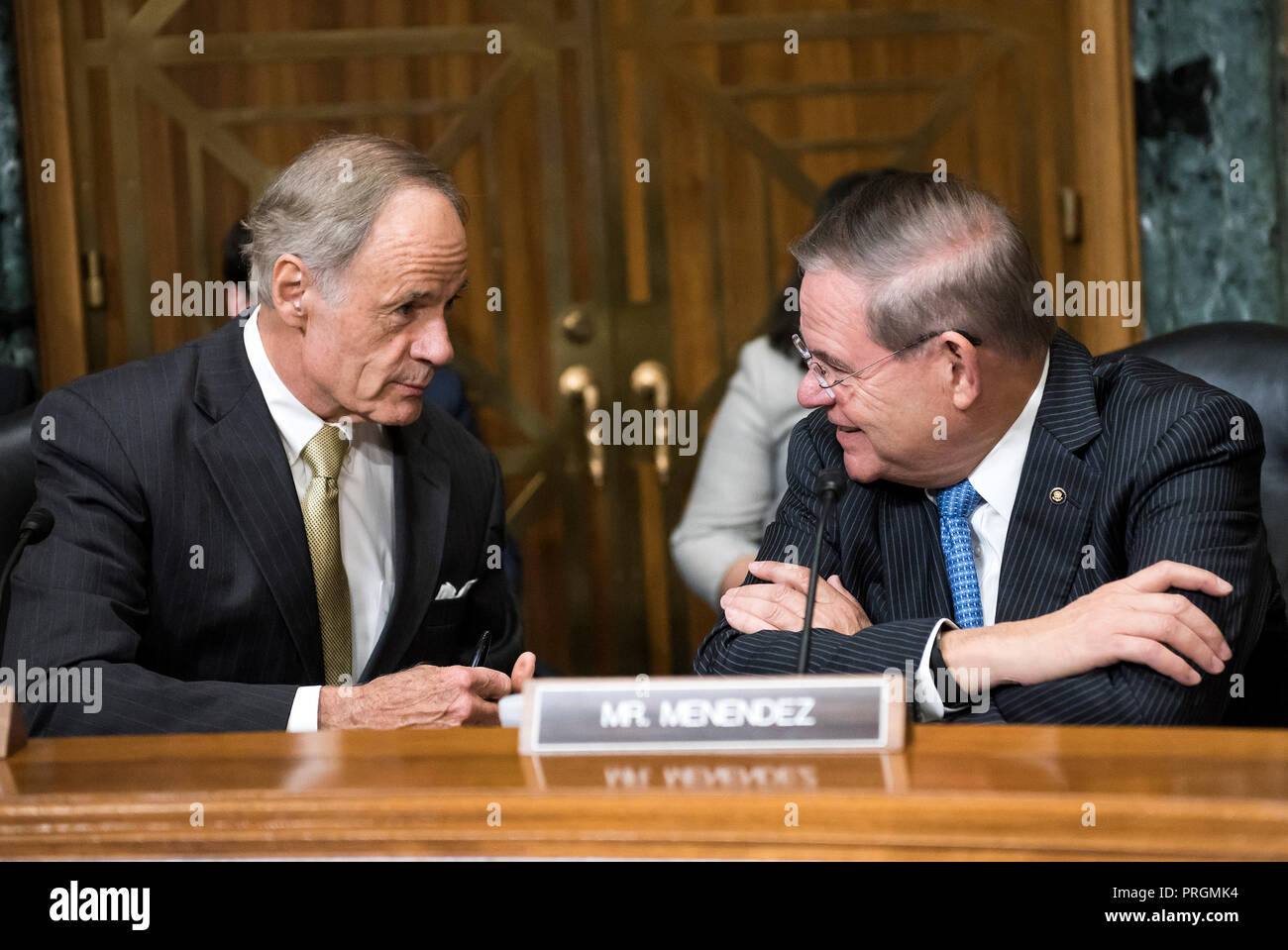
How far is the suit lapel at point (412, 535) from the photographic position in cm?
200

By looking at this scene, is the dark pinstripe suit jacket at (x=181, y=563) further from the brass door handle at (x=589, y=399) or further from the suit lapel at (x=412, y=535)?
the brass door handle at (x=589, y=399)

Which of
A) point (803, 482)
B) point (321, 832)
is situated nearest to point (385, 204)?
point (803, 482)

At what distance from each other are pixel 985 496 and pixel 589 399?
203cm

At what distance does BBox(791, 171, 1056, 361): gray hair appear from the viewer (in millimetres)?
1791

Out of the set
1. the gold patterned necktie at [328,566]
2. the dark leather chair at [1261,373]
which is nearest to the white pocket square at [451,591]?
the gold patterned necktie at [328,566]

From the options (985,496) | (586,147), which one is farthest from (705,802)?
(586,147)

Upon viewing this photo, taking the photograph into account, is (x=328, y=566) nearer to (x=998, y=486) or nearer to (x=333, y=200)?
(x=333, y=200)

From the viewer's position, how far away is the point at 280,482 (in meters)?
1.95

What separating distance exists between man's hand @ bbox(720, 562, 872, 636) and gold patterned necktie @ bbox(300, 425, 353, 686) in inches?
21.4

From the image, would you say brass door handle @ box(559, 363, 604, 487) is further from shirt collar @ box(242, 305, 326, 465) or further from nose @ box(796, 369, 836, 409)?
nose @ box(796, 369, 836, 409)

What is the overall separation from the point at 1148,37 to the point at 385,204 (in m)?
2.32

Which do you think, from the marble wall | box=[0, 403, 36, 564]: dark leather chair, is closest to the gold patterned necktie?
box=[0, 403, 36, 564]: dark leather chair

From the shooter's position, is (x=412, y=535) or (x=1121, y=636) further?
(x=412, y=535)
